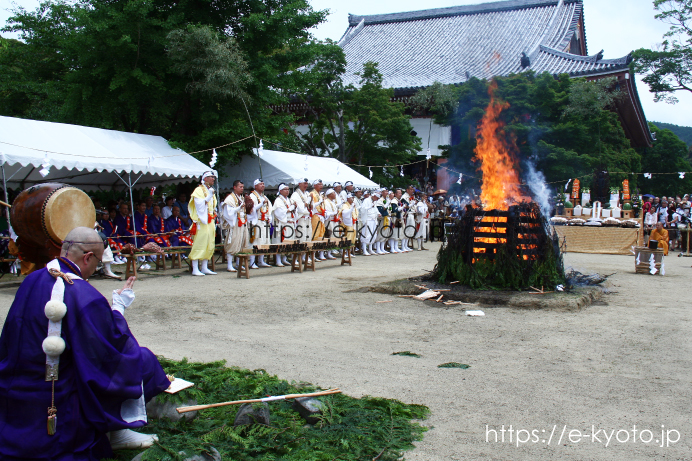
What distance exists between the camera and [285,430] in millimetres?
3385

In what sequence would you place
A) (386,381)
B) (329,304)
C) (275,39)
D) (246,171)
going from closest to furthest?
1. (386,381)
2. (329,304)
3. (275,39)
4. (246,171)

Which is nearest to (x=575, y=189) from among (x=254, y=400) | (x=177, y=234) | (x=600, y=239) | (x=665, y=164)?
(x=600, y=239)

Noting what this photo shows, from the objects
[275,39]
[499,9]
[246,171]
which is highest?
[499,9]

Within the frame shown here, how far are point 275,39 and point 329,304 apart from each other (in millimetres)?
9328

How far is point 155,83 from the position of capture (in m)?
13.7

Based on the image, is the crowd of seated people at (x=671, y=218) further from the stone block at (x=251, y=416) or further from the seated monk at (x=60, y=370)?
the seated monk at (x=60, y=370)

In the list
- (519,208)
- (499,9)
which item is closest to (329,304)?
(519,208)

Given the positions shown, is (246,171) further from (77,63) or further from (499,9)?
(499,9)

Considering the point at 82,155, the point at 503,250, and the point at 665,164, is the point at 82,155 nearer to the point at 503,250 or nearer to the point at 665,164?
the point at 503,250

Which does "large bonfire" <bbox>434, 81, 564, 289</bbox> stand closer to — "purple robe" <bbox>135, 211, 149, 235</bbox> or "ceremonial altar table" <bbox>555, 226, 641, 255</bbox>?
"purple robe" <bbox>135, 211, 149, 235</bbox>

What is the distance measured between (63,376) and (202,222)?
8.40m

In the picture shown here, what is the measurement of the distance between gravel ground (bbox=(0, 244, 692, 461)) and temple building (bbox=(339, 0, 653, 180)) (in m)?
16.0

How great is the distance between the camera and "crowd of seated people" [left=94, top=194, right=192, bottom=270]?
12.2 m

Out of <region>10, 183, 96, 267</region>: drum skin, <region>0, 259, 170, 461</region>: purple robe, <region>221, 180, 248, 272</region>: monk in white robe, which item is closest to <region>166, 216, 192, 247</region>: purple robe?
<region>221, 180, 248, 272</region>: monk in white robe
